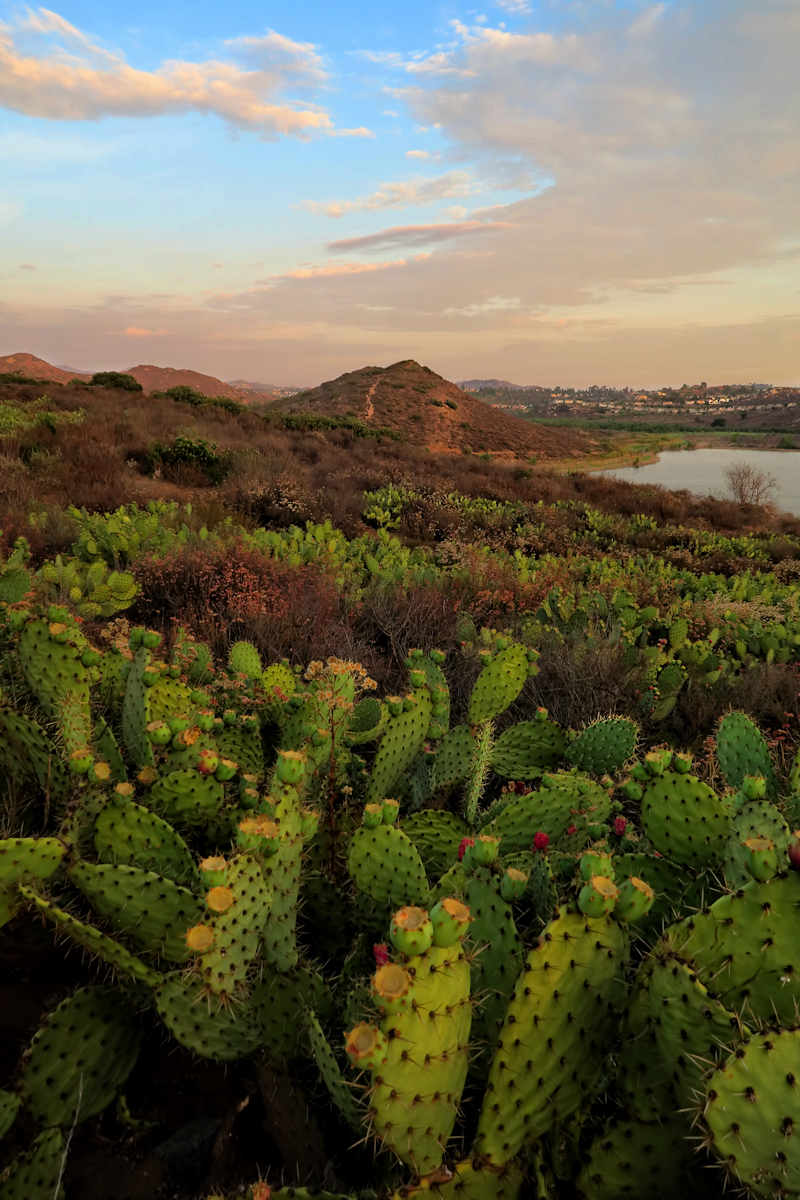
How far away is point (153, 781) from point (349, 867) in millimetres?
825

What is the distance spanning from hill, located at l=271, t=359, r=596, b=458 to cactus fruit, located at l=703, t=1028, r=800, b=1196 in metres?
39.4

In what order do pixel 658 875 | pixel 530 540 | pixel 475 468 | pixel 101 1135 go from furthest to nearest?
pixel 475 468, pixel 530 540, pixel 658 875, pixel 101 1135

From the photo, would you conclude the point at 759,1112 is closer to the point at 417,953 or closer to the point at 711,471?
the point at 417,953

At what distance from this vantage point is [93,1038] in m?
1.39

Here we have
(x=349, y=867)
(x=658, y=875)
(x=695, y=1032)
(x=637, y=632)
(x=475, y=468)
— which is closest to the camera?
(x=695, y=1032)

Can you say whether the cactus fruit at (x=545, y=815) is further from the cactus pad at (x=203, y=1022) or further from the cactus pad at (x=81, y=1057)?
the cactus pad at (x=81, y=1057)

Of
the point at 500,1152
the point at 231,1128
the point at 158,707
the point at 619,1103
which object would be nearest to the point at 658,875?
the point at 619,1103

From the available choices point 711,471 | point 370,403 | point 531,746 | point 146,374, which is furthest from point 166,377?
point 531,746

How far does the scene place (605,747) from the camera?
2.79m

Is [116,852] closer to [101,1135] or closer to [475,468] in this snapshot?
[101,1135]

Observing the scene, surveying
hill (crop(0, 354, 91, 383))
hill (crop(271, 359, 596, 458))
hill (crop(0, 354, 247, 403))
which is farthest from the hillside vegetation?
hill (crop(0, 354, 91, 383))

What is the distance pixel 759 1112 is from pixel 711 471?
4572cm

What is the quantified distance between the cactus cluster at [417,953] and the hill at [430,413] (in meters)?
38.3

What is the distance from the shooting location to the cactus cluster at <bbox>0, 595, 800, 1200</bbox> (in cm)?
95
